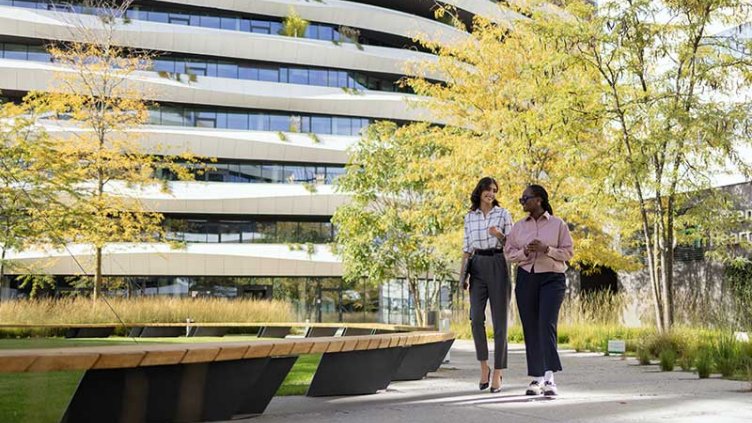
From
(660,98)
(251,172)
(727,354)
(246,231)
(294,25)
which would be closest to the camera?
(727,354)

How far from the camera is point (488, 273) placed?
7.48 meters

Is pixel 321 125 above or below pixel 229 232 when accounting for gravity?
above

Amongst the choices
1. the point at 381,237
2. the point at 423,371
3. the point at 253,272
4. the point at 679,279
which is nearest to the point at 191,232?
the point at 253,272

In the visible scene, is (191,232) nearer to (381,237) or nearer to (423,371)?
(381,237)

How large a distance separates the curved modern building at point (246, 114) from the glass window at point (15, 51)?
0.07m

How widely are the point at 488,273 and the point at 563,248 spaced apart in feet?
2.51

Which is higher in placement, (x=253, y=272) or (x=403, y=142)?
(x=403, y=142)

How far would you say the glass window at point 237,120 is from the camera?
4419cm

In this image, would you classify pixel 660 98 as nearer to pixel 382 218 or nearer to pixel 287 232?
pixel 382 218

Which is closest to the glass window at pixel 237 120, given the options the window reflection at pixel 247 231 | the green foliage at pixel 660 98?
the window reflection at pixel 247 231

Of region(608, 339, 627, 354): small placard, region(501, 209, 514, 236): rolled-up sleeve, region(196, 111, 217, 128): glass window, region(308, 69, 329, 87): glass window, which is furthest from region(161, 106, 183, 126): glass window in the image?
region(501, 209, 514, 236): rolled-up sleeve

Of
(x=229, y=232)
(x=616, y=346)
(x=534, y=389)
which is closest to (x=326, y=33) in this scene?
(x=229, y=232)

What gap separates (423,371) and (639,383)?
2316 mm

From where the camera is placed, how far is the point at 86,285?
40.5 metres
